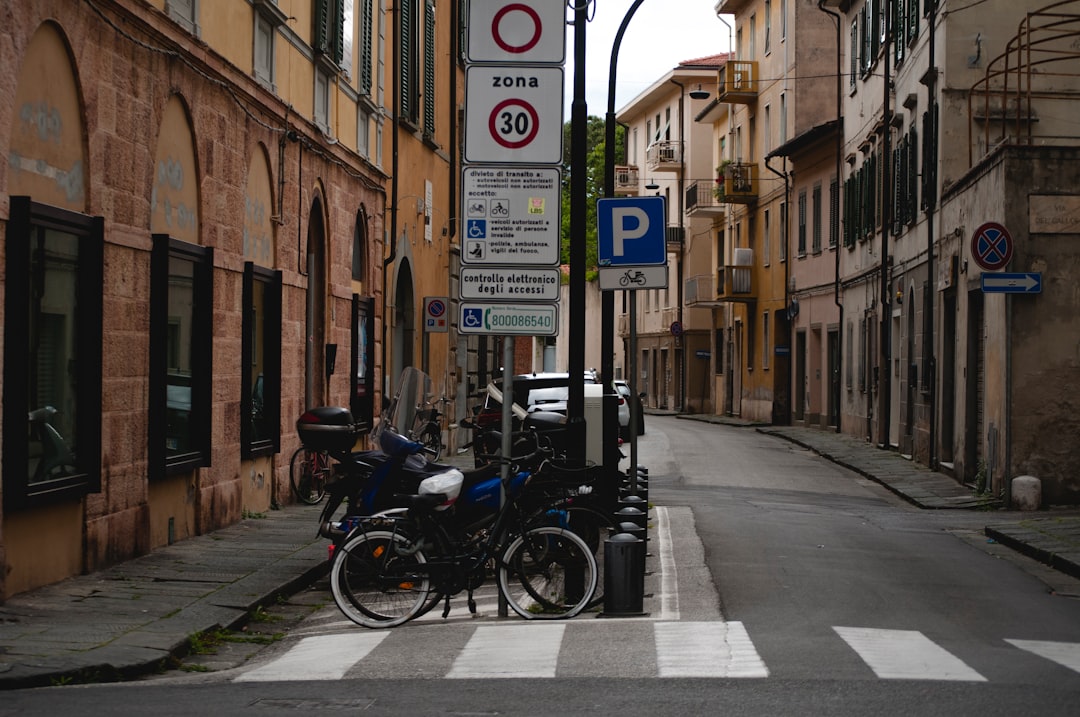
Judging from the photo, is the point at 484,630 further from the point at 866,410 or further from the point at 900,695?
the point at 866,410

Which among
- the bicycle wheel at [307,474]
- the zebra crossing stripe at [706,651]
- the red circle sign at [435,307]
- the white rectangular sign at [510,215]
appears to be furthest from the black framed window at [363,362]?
the zebra crossing stripe at [706,651]

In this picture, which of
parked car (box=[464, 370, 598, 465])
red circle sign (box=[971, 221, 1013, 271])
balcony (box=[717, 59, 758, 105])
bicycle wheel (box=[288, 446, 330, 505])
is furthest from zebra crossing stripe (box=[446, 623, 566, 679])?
balcony (box=[717, 59, 758, 105])

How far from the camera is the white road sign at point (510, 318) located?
37.0 ft

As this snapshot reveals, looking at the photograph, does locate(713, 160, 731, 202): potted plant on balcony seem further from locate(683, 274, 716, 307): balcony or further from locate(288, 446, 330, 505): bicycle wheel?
locate(288, 446, 330, 505): bicycle wheel

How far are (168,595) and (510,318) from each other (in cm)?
297

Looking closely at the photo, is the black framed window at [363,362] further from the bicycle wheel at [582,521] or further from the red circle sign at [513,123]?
the bicycle wheel at [582,521]

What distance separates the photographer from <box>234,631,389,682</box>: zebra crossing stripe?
8016 millimetres

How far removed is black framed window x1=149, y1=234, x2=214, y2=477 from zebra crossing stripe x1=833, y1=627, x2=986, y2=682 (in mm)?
6399

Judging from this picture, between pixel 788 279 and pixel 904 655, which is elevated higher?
pixel 788 279

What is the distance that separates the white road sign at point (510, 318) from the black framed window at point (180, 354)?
3380mm

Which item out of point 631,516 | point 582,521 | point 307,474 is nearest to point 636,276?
point 631,516

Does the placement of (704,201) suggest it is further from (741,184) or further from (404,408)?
(404,408)

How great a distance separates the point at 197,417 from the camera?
1492 centimetres

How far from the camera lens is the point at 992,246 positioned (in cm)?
1922
